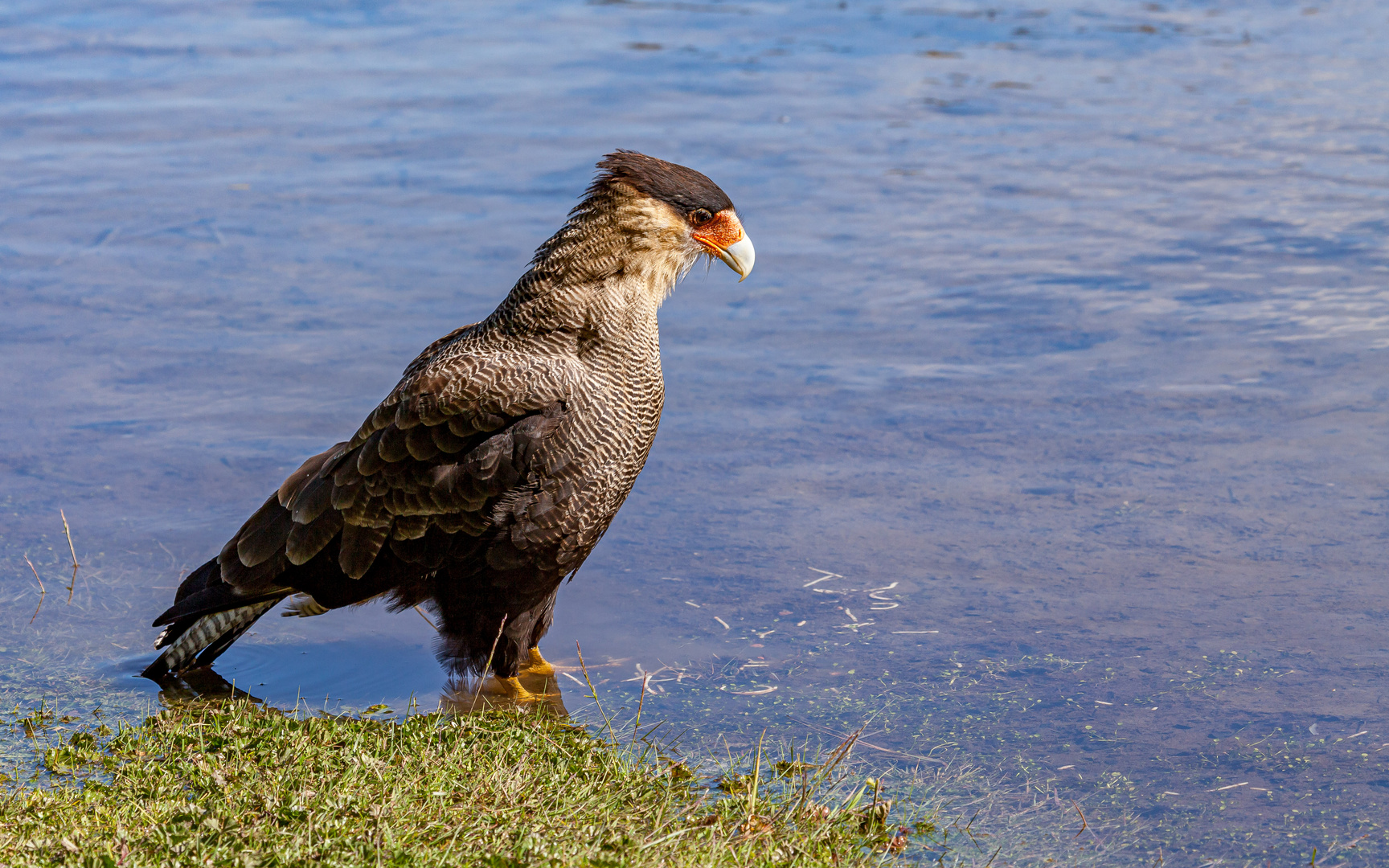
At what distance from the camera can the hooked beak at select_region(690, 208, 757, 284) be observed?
179 inches

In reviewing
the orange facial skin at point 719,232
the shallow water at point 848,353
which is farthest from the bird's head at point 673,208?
the shallow water at point 848,353

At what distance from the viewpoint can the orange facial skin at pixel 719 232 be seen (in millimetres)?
4559

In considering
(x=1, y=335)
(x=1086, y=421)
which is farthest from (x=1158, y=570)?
(x=1, y=335)

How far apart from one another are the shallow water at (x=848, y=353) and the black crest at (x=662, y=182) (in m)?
1.60

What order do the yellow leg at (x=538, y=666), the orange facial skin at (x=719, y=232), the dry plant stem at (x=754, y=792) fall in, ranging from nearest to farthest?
the dry plant stem at (x=754, y=792), the orange facial skin at (x=719, y=232), the yellow leg at (x=538, y=666)

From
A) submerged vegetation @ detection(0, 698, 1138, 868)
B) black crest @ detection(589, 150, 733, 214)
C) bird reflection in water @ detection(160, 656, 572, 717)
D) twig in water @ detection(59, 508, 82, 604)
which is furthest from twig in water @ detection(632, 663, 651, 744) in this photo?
twig in water @ detection(59, 508, 82, 604)

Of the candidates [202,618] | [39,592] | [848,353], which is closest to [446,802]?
[202,618]

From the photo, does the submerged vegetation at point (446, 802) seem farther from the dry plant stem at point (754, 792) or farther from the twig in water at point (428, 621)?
the twig in water at point (428, 621)

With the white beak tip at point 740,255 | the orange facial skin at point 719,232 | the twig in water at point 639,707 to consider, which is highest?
the orange facial skin at point 719,232

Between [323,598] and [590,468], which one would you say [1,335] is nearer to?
[323,598]

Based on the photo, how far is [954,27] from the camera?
13.9m

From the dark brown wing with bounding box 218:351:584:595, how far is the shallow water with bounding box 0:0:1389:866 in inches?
24.0

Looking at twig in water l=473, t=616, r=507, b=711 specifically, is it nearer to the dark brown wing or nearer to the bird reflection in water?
the bird reflection in water

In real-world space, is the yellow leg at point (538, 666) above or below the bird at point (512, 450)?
below
